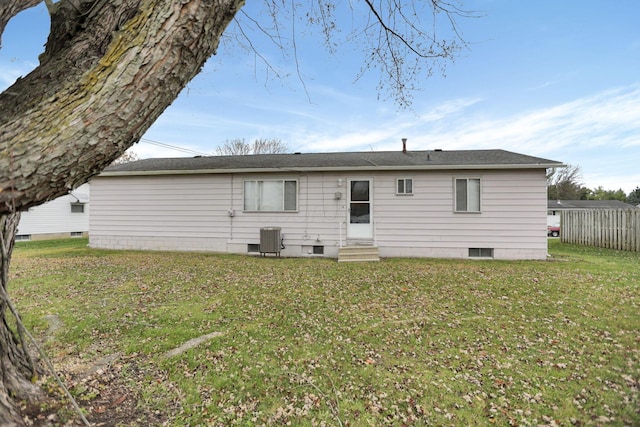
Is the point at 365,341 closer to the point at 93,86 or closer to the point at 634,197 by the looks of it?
the point at 93,86

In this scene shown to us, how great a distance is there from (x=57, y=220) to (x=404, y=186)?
20.8 m

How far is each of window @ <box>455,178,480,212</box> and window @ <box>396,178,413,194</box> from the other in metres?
1.43

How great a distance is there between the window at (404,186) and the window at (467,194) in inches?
56.4

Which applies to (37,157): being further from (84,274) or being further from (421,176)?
(421,176)

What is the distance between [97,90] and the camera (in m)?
1.47

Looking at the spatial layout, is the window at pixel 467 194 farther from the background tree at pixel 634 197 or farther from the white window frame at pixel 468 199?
the background tree at pixel 634 197

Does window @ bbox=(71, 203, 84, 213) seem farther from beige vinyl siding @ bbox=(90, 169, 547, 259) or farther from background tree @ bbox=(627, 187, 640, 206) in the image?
background tree @ bbox=(627, 187, 640, 206)

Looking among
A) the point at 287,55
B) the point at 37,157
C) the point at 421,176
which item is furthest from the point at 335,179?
the point at 37,157

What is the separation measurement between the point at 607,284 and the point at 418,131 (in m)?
10.5

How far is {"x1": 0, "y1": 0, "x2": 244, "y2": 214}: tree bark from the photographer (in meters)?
1.38

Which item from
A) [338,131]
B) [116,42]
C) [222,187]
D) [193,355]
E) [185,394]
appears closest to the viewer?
[116,42]

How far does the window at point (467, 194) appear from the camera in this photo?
9.61 metres

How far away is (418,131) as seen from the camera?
15.0 metres

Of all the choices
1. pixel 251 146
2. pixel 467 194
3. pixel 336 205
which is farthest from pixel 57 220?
pixel 467 194
